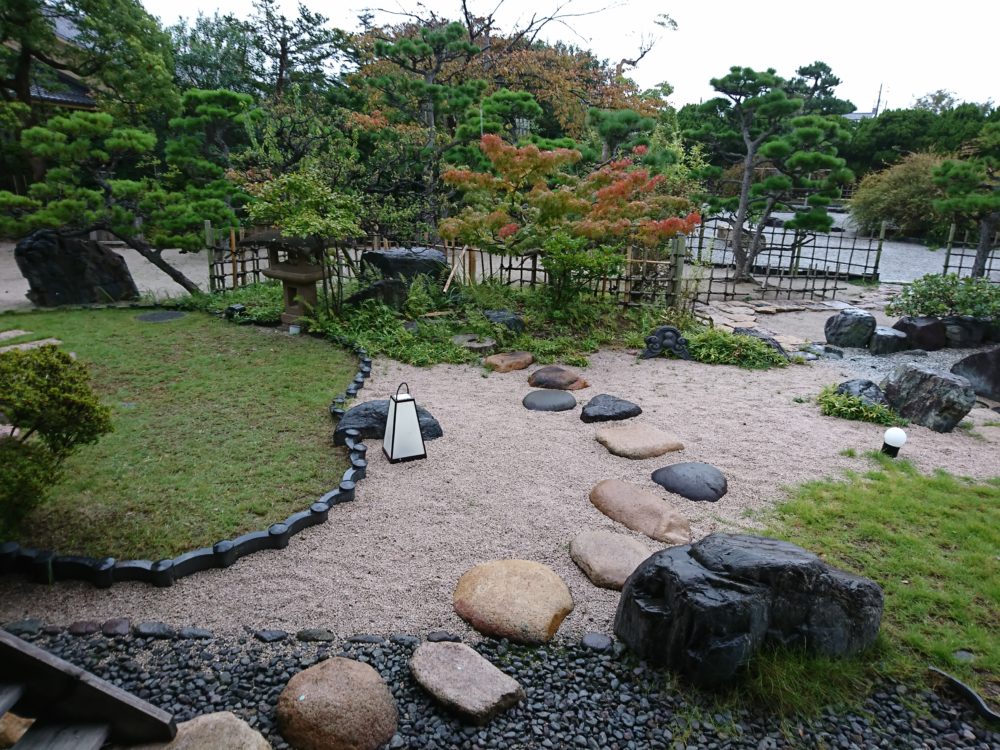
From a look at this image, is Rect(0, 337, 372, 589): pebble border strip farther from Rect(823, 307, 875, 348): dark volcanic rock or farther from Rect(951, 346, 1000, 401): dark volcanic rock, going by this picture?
Rect(823, 307, 875, 348): dark volcanic rock

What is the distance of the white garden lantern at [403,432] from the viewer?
15.0ft

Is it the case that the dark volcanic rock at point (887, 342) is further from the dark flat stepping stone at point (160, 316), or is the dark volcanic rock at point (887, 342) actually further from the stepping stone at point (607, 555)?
the dark flat stepping stone at point (160, 316)

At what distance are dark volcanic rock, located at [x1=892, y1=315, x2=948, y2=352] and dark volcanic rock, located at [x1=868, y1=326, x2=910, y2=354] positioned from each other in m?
0.16

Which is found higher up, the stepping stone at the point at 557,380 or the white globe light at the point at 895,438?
the white globe light at the point at 895,438

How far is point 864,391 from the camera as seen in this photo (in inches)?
234

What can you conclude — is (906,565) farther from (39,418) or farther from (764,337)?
(764,337)

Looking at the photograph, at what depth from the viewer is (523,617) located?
9.77ft

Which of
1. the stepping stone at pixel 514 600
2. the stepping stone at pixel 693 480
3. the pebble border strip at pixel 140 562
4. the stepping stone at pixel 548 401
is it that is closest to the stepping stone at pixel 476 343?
the stepping stone at pixel 548 401

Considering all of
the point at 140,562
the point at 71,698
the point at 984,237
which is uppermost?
the point at 984,237

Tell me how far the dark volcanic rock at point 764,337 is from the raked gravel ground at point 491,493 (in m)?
0.65

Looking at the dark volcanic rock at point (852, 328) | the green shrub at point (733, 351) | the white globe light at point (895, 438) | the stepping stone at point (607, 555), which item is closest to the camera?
the stepping stone at point (607, 555)

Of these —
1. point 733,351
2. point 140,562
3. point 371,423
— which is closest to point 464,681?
point 140,562

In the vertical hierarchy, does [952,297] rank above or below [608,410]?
above

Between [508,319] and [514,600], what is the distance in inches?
205
